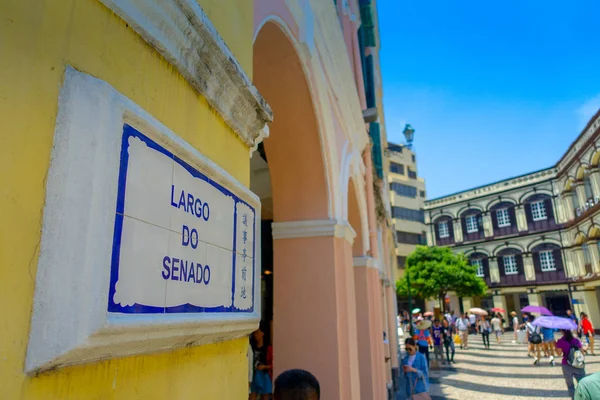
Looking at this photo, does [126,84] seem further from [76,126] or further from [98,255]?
[98,255]

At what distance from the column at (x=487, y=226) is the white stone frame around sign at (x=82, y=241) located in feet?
110

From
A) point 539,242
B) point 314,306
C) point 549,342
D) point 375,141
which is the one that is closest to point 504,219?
point 539,242

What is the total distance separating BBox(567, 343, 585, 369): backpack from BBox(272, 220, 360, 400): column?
496 cm

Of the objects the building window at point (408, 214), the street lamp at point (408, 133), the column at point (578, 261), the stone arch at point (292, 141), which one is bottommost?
the stone arch at point (292, 141)

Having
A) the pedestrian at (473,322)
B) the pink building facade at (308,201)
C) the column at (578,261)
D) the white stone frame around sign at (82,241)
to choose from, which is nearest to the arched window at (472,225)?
the column at (578,261)

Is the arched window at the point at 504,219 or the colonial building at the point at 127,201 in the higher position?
the arched window at the point at 504,219

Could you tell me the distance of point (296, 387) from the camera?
2186 millimetres

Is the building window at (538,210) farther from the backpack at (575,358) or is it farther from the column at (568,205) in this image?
the backpack at (575,358)

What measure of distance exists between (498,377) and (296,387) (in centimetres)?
1132

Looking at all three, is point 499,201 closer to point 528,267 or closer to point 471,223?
point 471,223

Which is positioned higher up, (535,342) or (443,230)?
(443,230)

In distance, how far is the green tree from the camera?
85.3 feet

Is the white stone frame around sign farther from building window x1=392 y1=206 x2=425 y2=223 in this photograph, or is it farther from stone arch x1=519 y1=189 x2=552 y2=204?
building window x1=392 y1=206 x2=425 y2=223

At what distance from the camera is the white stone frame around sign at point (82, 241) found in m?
0.85
